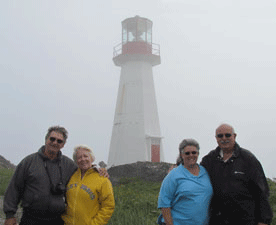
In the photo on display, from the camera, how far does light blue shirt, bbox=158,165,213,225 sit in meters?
3.49

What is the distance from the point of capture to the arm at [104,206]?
3.59 meters

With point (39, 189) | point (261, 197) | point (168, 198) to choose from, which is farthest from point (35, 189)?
point (261, 197)

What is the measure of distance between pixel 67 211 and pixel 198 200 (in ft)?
4.80

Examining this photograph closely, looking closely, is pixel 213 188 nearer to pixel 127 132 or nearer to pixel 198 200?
pixel 198 200

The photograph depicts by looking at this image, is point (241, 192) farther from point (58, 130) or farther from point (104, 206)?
point (58, 130)

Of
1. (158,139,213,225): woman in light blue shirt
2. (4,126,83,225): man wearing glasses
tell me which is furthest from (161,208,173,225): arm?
(4,126,83,225): man wearing glasses

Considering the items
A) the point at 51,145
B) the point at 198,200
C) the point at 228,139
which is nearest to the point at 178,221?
the point at 198,200

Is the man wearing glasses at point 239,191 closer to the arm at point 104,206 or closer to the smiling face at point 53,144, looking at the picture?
the arm at point 104,206

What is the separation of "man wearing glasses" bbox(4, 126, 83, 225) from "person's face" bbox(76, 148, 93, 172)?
0.68 ft

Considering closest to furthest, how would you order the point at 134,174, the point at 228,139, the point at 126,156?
the point at 228,139 < the point at 134,174 < the point at 126,156

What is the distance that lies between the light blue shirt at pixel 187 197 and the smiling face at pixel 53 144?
131 centimetres

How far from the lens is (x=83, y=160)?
12.3 ft

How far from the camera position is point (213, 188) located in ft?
11.7

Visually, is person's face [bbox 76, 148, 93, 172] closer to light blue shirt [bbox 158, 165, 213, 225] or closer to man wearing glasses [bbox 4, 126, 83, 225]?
man wearing glasses [bbox 4, 126, 83, 225]
